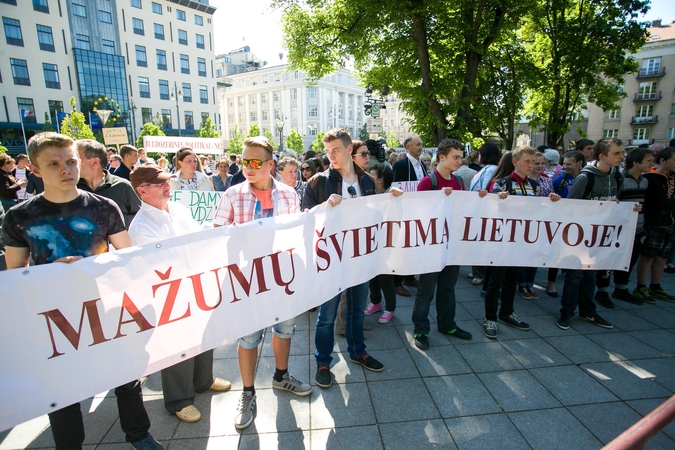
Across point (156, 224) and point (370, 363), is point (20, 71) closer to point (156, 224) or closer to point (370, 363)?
point (156, 224)

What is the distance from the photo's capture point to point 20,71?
128ft

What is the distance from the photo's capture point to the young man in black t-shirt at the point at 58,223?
81.7 inches

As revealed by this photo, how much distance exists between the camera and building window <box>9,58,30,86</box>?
38.6 metres

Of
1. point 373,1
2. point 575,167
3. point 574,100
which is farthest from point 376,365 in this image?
point 574,100

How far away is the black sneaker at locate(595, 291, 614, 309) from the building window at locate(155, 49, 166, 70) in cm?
5953

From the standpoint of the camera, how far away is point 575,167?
18.0 feet

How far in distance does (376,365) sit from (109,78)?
55.4 metres

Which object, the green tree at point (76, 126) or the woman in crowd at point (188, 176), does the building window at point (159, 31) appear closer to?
the green tree at point (76, 126)

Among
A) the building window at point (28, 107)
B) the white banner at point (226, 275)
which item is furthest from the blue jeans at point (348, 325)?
the building window at point (28, 107)

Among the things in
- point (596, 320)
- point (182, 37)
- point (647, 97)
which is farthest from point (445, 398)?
point (182, 37)

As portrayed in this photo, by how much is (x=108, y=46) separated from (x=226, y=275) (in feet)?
187

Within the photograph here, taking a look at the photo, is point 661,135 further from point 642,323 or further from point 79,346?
point 79,346

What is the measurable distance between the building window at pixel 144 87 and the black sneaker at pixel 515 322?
186ft

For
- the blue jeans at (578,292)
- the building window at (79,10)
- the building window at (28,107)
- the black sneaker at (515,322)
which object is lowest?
the black sneaker at (515,322)
